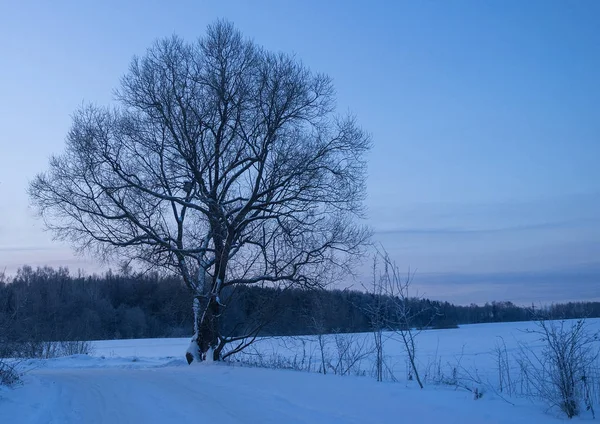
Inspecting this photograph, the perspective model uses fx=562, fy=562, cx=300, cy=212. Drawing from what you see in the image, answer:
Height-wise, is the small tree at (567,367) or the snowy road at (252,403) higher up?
the small tree at (567,367)

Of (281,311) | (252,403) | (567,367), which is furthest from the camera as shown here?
(281,311)

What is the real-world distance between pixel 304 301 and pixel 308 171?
14.9 feet

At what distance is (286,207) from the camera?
1975cm

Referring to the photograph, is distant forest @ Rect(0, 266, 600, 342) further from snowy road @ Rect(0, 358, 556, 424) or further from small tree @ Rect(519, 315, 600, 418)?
snowy road @ Rect(0, 358, 556, 424)

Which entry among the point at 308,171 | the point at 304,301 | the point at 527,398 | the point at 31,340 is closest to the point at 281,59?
the point at 308,171

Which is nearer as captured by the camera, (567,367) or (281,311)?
(567,367)

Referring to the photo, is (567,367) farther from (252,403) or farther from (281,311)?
(281,311)

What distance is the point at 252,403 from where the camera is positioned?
9.90 m

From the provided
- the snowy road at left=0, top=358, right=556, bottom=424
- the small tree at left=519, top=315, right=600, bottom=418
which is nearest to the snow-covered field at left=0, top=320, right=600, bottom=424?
the snowy road at left=0, top=358, right=556, bottom=424

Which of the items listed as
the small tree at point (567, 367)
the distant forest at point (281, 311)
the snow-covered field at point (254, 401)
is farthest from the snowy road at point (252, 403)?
the distant forest at point (281, 311)

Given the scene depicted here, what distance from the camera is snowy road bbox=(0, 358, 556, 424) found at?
848 centimetres

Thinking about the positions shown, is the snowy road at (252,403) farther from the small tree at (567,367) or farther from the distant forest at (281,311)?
the distant forest at (281,311)

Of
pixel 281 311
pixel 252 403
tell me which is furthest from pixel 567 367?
pixel 281 311

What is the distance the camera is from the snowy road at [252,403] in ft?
27.8
